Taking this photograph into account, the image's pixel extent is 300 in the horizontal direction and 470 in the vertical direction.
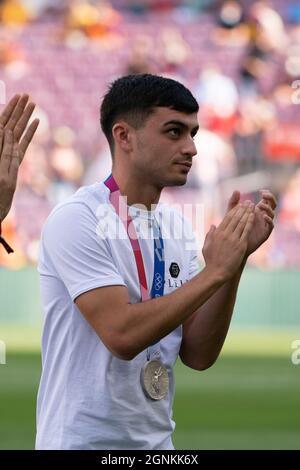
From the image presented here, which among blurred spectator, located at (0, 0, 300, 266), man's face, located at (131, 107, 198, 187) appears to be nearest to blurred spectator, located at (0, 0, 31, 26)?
blurred spectator, located at (0, 0, 300, 266)

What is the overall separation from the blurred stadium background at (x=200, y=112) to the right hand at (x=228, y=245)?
14.1 m

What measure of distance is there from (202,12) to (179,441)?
17886mm

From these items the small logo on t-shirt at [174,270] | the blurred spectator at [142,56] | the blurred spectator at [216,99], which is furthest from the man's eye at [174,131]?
the blurred spectator at [142,56]

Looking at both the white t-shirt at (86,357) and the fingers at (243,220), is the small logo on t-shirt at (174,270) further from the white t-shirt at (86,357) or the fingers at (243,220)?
the fingers at (243,220)

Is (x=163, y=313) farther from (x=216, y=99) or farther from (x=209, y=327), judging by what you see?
(x=216, y=99)

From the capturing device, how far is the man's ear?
4.42 meters

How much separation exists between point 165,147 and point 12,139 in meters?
0.58

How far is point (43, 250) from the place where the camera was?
13.8 ft

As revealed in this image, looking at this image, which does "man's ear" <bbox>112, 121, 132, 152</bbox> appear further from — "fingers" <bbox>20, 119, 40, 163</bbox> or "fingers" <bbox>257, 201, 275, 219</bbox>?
"fingers" <bbox>257, 201, 275, 219</bbox>

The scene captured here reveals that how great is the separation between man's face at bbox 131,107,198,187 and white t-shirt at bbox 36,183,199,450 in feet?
0.76

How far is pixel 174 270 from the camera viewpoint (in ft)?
14.4

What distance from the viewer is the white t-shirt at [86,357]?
Result: 400 cm

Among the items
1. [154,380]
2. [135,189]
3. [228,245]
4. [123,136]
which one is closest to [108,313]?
[154,380]
